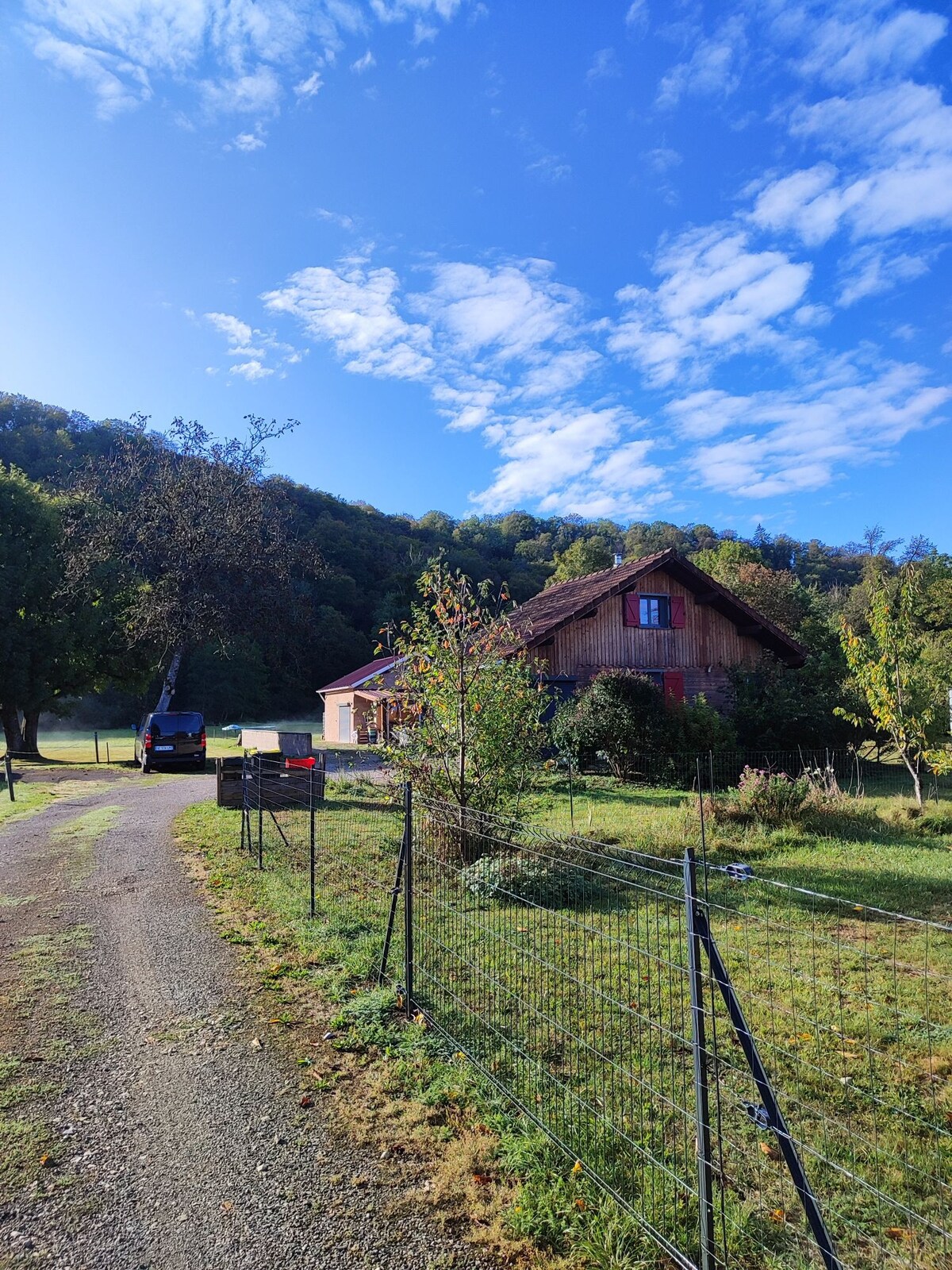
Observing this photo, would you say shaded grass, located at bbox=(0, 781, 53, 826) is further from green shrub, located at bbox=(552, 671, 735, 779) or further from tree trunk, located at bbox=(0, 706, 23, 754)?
tree trunk, located at bbox=(0, 706, 23, 754)

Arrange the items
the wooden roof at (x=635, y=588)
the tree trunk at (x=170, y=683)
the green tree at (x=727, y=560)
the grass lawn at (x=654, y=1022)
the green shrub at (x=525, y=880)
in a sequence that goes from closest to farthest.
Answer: the grass lawn at (x=654, y=1022), the green shrub at (x=525, y=880), the wooden roof at (x=635, y=588), the tree trunk at (x=170, y=683), the green tree at (x=727, y=560)

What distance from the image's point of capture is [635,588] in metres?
22.8

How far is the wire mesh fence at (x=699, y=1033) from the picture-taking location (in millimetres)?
2652

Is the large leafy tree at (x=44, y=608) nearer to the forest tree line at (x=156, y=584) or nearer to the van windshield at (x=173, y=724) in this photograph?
the forest tree line at (x=156, y=584)

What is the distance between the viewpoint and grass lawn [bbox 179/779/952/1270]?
9.36 ft

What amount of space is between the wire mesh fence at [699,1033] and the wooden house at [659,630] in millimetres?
13784

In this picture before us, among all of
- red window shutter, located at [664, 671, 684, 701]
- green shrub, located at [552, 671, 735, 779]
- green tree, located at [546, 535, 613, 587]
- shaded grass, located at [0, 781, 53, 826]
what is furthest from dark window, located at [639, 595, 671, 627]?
green tree, located at [546, 535, 613, 587]

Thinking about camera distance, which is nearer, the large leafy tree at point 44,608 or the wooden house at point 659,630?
the wooden house at point 659,630

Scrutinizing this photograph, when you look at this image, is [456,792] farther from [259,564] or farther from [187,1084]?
[259,564]

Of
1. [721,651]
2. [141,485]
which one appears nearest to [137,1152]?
[721,651]

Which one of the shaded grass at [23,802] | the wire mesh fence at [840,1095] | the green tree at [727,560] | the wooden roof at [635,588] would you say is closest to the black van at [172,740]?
the shaded grass at [23,802]

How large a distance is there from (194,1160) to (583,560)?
56.0 metres

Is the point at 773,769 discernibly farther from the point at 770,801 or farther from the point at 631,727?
the point at 770,801

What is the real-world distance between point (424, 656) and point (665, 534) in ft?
223
